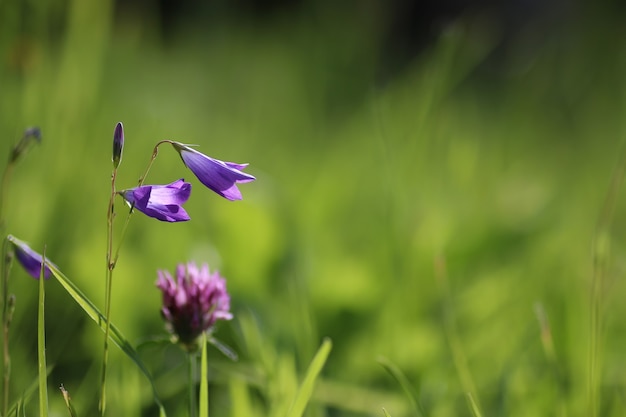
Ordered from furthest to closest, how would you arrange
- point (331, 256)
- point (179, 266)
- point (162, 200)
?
point (331, 256)
point (179, 266)
point (162, 200)

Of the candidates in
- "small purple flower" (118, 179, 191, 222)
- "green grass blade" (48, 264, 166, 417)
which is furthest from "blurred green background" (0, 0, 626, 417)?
"small purple flower" (118, 179, 191, 222)

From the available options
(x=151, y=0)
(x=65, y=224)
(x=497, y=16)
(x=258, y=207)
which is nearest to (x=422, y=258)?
(x=258, y=207)

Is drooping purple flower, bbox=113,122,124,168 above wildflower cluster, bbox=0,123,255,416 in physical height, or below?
above

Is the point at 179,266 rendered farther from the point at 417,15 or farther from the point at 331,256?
the point at 417,15

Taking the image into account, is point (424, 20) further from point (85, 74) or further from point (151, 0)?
point (85, 74)

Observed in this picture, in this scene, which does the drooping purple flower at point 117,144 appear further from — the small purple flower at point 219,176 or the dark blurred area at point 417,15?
the dark blurred area at point 417,15

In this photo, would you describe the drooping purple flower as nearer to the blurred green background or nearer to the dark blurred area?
the blurred green background

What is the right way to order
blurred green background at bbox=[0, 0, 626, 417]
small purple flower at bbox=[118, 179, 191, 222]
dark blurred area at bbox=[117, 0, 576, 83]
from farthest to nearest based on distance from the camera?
dark blurred area at bbox=[117, 0, 576, 83] → blurred green background at bbox=[0, 0, 626, 417] → small purple flower at bbox=[118, 179, 191, 222]

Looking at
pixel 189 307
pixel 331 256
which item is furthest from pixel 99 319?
pixel 331 256
